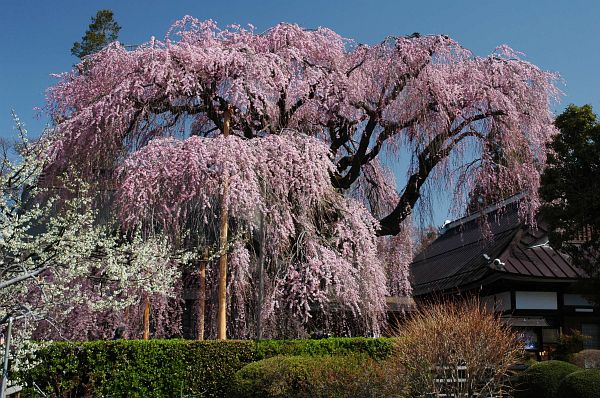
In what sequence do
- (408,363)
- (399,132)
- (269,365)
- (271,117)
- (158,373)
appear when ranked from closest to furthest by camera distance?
(408,363)
(269,365)
(158,373)
(271,117)
(399,132)

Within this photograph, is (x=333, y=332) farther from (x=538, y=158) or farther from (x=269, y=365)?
(x=538, y=158)

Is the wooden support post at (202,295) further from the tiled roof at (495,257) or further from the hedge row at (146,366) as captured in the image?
the tiled roof at (495,257)

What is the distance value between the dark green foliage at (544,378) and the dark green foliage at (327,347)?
8.42 ft

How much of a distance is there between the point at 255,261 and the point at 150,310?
2.48m

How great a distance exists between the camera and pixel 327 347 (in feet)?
42.0

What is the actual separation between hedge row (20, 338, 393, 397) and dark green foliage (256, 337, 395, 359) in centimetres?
2

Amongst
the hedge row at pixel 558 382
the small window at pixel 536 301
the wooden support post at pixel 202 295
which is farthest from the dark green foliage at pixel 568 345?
the wooden support post at pixel 202 295

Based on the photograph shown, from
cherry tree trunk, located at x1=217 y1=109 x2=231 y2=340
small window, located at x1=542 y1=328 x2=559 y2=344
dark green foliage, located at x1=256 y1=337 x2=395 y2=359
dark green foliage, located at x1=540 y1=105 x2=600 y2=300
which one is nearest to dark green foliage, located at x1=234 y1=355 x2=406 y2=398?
dark green foliage, located at x1=256 y1=337 x2=395 y2=359

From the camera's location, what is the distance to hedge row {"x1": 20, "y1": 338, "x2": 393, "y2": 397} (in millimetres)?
11562

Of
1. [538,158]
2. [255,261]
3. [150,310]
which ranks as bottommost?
[150,310]

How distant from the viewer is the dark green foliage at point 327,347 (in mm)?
12516

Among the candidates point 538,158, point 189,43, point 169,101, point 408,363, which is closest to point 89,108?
point 169,101

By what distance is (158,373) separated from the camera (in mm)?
12000

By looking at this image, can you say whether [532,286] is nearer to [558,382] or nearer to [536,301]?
[536,301]
